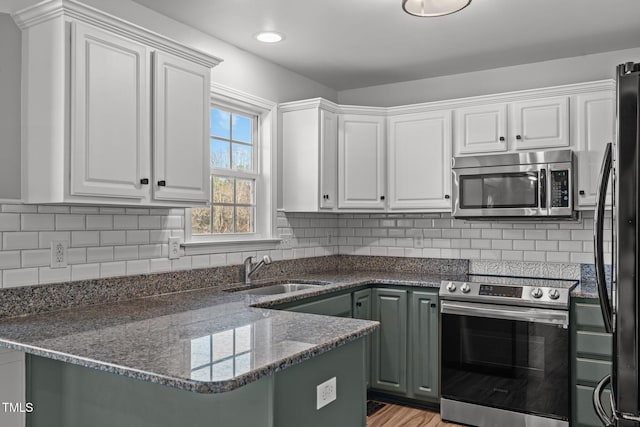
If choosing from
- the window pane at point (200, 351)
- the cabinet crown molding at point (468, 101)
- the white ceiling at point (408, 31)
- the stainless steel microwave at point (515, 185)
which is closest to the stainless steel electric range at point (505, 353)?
the stainless steel microwave at point (515, 185)

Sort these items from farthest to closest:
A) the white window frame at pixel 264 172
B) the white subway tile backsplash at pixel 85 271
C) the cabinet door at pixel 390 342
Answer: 1. the white window frame at pixel 264 172
2. the cabinet door at pixel 390 342
3. the white subway tile backsplash at pixel 85 271

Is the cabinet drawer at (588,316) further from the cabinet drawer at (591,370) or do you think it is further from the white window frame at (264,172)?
the white window frame at (264,172)

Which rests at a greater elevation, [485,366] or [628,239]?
[628,239]

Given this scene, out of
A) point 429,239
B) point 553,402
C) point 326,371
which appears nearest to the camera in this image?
point 326,371

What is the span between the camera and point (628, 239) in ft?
5.30

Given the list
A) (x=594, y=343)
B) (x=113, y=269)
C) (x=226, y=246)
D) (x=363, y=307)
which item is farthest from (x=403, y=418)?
(x=113, y=269)

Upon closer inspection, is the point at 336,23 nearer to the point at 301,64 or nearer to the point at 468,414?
the point at 301,64

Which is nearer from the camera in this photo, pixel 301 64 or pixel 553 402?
pixel 553 402

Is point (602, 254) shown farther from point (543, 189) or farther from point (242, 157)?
point (242, 157)

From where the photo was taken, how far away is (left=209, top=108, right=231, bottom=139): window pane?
3.64m

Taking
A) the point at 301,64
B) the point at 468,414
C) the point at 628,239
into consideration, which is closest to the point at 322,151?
the point at 301,64

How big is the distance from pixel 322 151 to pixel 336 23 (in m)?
1.06

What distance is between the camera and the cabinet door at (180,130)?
269 centimetres

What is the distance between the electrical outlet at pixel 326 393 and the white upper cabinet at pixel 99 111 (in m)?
1.25
